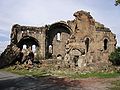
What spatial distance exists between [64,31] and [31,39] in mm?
6590

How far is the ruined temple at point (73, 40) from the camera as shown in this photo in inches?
1574

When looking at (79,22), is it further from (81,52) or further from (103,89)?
(103,89)

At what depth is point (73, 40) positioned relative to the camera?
1629 inches

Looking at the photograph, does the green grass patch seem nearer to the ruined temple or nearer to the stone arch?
the ruined temple

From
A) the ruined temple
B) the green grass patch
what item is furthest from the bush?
the green grass patch

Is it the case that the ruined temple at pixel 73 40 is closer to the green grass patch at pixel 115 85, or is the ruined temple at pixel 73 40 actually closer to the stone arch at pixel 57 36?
the stone arch at pixel 57 36

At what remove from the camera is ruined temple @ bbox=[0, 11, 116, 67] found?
3997cm

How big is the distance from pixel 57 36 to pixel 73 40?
478 inches

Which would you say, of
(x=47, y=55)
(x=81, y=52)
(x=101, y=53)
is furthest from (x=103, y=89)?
(x=47, y=55)

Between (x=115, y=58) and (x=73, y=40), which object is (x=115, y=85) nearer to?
(x=115, y=58)

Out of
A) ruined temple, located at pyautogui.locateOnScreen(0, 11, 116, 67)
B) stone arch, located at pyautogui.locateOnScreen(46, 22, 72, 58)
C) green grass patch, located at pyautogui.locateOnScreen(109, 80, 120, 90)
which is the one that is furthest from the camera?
stone arch, located at pyautogui.locateOnScreen(46, 22, 72, 58)

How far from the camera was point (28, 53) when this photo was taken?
3906 cm

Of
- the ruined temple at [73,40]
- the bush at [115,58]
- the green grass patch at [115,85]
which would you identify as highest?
the ruined temple at [73,40]

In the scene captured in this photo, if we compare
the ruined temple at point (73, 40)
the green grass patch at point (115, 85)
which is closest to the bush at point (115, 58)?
the ruined temple at point (73, 40)
